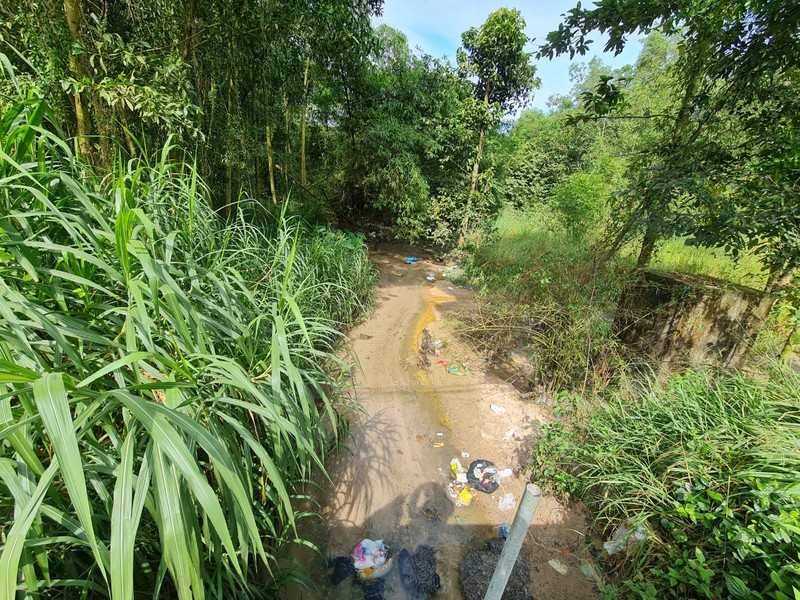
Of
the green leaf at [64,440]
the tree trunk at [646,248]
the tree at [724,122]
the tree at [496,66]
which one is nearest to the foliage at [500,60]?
the tree at [496,66]

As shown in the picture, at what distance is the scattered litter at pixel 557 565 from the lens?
1.63m

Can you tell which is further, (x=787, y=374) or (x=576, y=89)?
(x=576, y=89)

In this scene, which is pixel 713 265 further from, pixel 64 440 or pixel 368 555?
pixel 64 440

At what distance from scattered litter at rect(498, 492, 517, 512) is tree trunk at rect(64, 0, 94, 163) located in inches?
128

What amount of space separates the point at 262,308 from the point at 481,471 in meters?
1.83

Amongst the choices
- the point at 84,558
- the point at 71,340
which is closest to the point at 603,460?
the point at 84,558

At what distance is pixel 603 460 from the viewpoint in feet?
5.89

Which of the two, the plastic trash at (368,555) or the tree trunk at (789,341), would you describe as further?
the tree trunk at (789,341)

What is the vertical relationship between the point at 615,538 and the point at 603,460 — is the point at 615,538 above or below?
below

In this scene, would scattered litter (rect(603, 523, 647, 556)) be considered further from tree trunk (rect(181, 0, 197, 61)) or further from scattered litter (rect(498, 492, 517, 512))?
tree trunk (rect(181, 0, 197, 61))

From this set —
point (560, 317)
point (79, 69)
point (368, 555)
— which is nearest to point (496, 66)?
point (560, 317)

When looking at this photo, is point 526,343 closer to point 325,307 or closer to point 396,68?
point 325,307

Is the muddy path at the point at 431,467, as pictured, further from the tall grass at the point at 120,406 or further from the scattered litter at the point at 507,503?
the tall grass at the point at 120,406

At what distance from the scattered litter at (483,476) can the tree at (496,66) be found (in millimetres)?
5250
